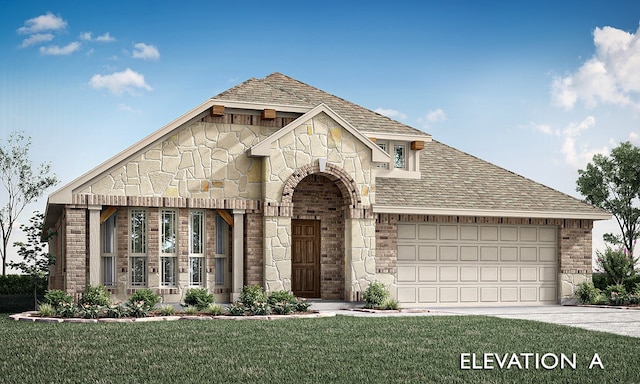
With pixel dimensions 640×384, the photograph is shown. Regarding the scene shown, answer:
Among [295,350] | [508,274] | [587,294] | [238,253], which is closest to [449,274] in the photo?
[508,274]

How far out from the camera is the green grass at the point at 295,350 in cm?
1119

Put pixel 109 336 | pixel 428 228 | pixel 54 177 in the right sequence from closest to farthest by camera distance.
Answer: pixel 109 336
pixel 428 228
pixel 54 177

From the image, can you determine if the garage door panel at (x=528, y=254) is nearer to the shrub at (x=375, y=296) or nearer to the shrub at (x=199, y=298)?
the shrub at (x=375, y=296)

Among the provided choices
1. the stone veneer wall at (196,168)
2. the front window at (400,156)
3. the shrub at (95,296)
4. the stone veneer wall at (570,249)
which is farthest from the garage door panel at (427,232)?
the shrub at (95,296)

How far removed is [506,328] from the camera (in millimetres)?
16672

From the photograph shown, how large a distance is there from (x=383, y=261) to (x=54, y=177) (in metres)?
22.4

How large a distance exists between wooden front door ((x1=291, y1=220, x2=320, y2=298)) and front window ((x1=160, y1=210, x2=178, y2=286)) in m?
3.60

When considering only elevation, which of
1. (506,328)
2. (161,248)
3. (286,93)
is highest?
(286,93)

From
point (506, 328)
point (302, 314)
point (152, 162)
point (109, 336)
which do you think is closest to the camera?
point (109, 336)

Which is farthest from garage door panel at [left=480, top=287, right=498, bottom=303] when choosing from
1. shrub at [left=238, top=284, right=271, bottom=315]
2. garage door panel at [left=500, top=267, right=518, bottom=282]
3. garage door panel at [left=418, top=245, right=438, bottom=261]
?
shrub at [left=238, top=284, right=271, bottom=315]

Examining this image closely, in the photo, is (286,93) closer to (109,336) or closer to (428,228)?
(428,228)

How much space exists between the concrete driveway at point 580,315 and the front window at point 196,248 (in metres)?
6.59

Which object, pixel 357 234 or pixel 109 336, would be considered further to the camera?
pixel 357 234

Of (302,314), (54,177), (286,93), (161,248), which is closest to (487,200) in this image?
(286,93)
